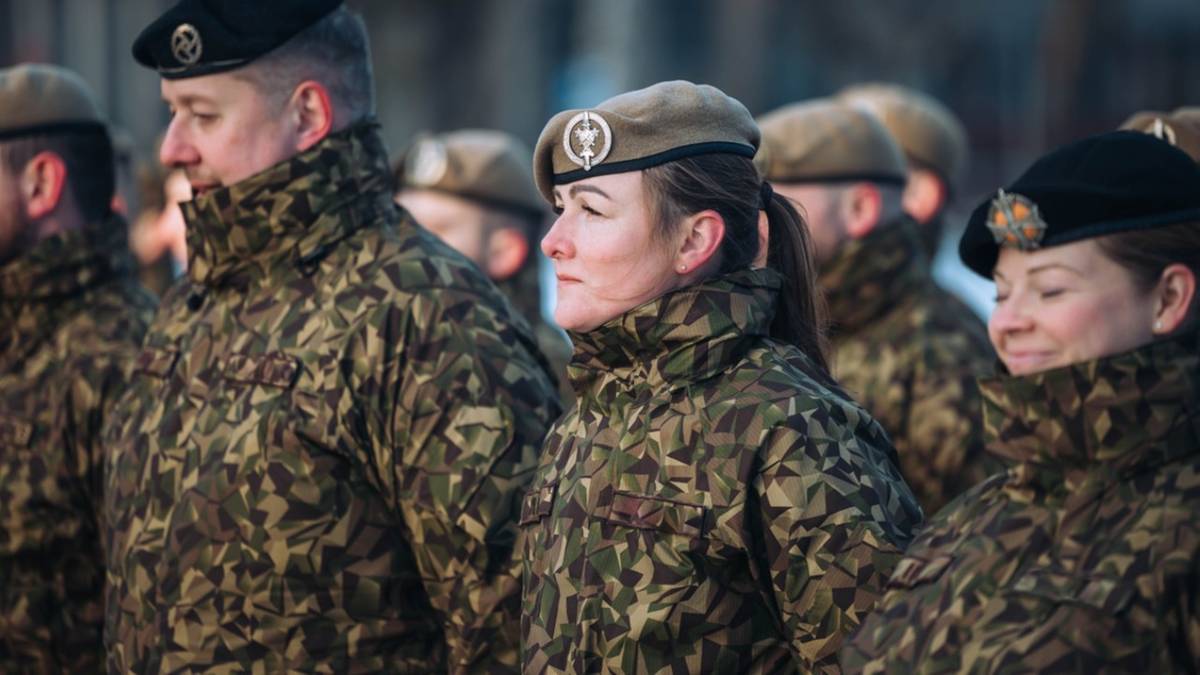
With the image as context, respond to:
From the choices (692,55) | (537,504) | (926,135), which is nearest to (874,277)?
(926,135)

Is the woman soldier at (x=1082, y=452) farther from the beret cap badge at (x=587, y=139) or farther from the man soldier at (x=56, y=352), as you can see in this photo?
the man soldier at (x=56, y=352)

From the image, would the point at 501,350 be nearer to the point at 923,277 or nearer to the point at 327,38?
the point at 327,38

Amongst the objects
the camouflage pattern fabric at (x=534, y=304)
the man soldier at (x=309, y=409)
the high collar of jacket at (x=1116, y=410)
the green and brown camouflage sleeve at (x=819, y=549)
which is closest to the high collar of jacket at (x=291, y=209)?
the man soldier at (x=309, y=409)

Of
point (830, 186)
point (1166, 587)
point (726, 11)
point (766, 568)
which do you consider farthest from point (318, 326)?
point (726, 11)

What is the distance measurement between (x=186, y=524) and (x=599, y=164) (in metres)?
1.11

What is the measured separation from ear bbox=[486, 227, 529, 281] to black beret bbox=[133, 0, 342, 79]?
2497 mm

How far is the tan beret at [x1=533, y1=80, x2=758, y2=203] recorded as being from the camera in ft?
10.2

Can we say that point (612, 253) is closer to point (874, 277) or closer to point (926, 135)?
point (874, 277)

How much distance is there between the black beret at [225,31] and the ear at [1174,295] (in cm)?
189

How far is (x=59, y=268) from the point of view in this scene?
4.74m

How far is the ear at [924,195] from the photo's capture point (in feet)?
20.7

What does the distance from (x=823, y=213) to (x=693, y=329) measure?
8.33ft

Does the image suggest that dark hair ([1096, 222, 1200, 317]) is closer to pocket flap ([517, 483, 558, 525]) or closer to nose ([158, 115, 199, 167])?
pocket flap ([517, 483, 558, 525])

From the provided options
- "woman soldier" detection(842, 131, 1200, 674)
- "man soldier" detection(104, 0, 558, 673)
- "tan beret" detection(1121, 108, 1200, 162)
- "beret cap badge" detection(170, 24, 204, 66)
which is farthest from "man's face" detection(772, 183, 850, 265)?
"woman soldier" detection(842, 131, 1200, 674)
